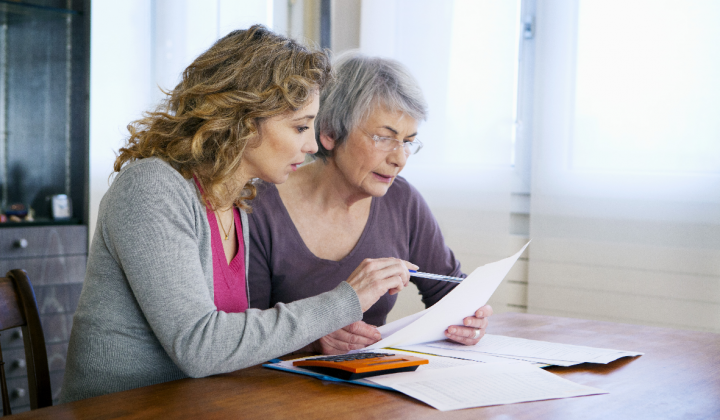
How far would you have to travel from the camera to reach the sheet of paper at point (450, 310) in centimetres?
120

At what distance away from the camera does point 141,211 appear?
3.40 ft

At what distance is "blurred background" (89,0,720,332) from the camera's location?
2.00m

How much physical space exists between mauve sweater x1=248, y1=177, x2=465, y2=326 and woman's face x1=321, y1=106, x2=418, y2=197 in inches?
4.6

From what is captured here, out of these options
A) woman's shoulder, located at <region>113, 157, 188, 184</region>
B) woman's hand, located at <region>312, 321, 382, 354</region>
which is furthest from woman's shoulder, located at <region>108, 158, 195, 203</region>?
woman's hand, located at <region>312, 321, 382, 354</region>

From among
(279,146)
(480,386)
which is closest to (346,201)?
(279,146)

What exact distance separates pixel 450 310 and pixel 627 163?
1.17 meters

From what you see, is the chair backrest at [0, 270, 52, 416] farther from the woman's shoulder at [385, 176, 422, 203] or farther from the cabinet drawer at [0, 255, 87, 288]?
the cabinet drawer at [0, 255, 87, 288]

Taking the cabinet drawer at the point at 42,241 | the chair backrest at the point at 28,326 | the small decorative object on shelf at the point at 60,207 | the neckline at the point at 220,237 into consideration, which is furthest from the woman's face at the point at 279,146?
the small decorative object on shelf at the point at 60,207

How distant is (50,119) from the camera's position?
2.71m

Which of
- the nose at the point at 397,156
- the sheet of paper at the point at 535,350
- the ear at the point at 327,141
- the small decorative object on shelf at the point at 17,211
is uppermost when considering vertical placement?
the ear at the point at 327,141

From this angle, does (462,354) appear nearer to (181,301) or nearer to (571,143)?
(181,301)

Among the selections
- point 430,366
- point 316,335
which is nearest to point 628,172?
point 430,366

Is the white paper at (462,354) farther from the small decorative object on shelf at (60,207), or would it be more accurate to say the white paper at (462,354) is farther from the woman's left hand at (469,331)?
the small decorative object on shelf at (60,207)

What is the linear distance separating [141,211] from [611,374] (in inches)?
31.7
